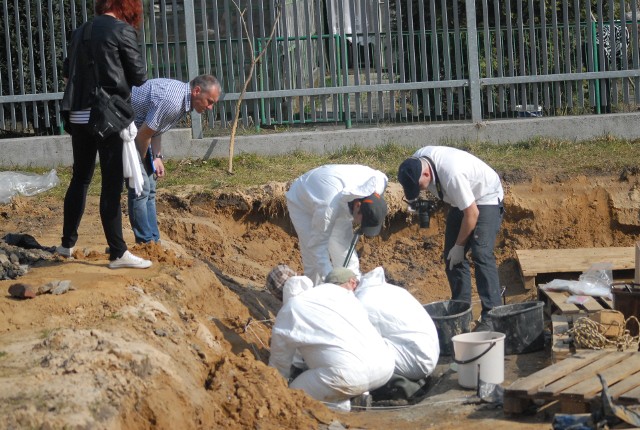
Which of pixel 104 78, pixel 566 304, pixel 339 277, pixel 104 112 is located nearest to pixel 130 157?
pixel 104 112

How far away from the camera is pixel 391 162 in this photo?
37.0 feet

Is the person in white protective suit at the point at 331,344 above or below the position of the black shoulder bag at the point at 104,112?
below

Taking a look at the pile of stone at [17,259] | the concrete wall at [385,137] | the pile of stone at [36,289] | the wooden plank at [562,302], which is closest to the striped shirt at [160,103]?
the pile of stone at [17,259]

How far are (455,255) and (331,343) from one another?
206 cm

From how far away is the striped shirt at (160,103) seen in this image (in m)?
7.51

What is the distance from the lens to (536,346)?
26.4 ft

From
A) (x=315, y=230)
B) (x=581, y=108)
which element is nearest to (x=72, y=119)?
(x=315, y=230)

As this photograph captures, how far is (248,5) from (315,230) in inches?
204

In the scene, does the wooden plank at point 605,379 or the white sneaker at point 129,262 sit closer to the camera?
the wooden plank at point 605,379

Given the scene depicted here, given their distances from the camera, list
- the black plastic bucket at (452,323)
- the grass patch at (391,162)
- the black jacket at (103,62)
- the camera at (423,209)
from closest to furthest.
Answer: the black jacket at (103,62) < the black plastic bucket at (452,323) < the camera at (423,209) < the grass patch at (391,162)

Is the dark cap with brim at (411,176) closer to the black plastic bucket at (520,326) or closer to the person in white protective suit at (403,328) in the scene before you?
the person in white protective suit at (403,328)

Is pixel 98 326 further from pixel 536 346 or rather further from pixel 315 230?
pixel 536 346

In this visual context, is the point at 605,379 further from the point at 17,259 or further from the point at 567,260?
the point at 17,259

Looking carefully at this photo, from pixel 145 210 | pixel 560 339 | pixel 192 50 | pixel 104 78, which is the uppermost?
pixel 192 50
